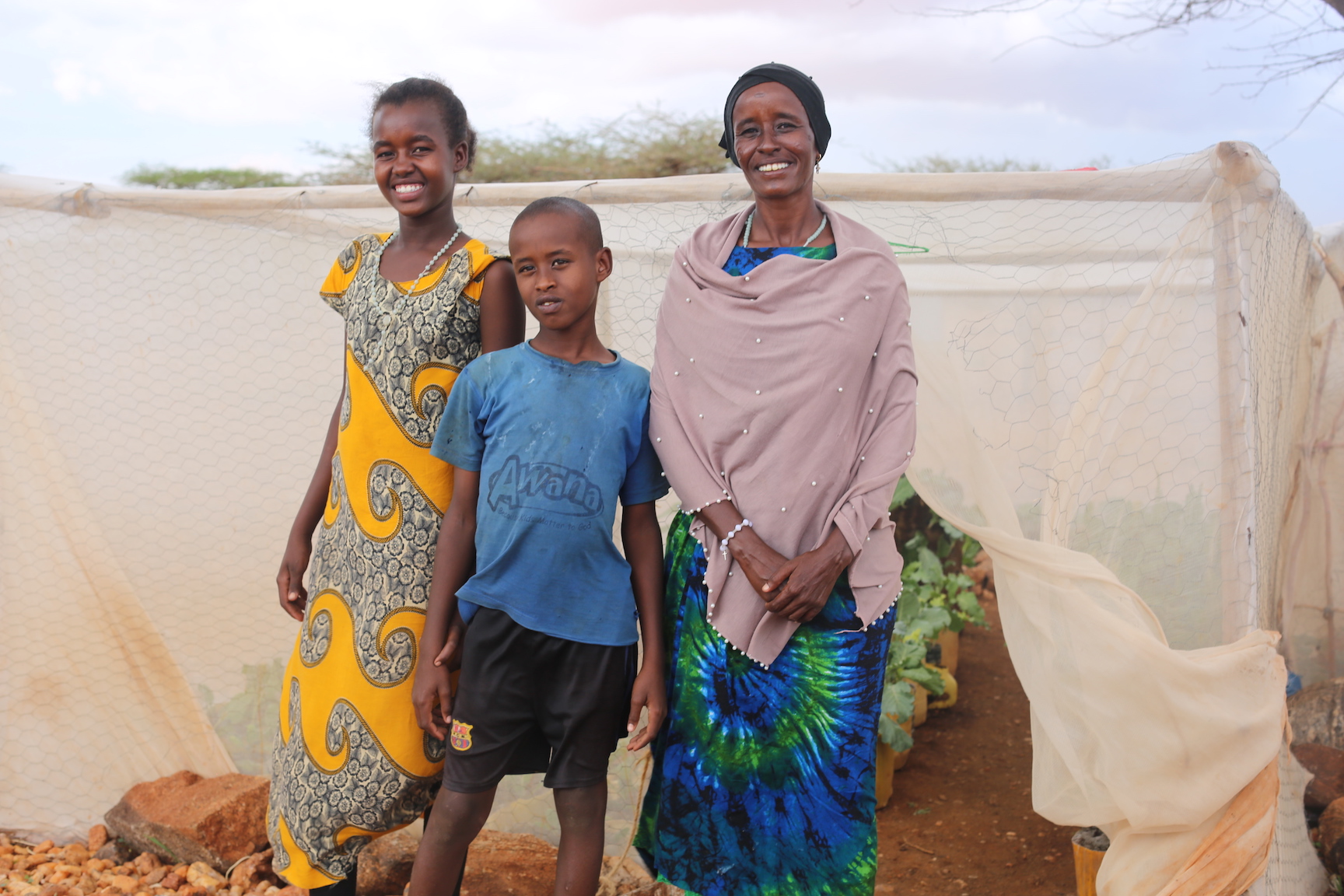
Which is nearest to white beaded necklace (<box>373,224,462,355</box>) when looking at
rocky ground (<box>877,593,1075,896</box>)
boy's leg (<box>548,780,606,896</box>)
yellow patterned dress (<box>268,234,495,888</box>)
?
yellow patterned dress (<box>268,234,495,888</box>)

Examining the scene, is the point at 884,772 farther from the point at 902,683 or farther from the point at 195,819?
the point at 195,819

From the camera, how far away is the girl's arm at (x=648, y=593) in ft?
6.07

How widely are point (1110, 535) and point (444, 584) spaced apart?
1.74 meters

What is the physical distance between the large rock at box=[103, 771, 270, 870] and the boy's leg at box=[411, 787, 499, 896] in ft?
4.62

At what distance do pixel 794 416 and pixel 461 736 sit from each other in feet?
2.81

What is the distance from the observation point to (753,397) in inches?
70.5

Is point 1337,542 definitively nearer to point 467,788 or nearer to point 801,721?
point 801,721

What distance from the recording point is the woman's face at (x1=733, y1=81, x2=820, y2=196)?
6.01ft

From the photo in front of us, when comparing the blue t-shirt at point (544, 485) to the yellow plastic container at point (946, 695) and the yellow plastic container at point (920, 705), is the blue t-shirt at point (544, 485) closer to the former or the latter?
the yellow plastic container at point (920, 705)

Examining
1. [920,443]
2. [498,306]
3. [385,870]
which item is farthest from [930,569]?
[498,306]

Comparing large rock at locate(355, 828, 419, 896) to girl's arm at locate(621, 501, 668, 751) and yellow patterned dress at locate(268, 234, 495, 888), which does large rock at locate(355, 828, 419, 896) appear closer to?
yellow patterned dress at locate(268, 234, 495, 888)

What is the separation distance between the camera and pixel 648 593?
190 centimetres

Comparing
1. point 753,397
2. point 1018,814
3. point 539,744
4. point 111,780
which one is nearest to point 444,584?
point 539,744

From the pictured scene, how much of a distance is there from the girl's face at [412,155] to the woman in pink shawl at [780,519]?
1.71 feet
